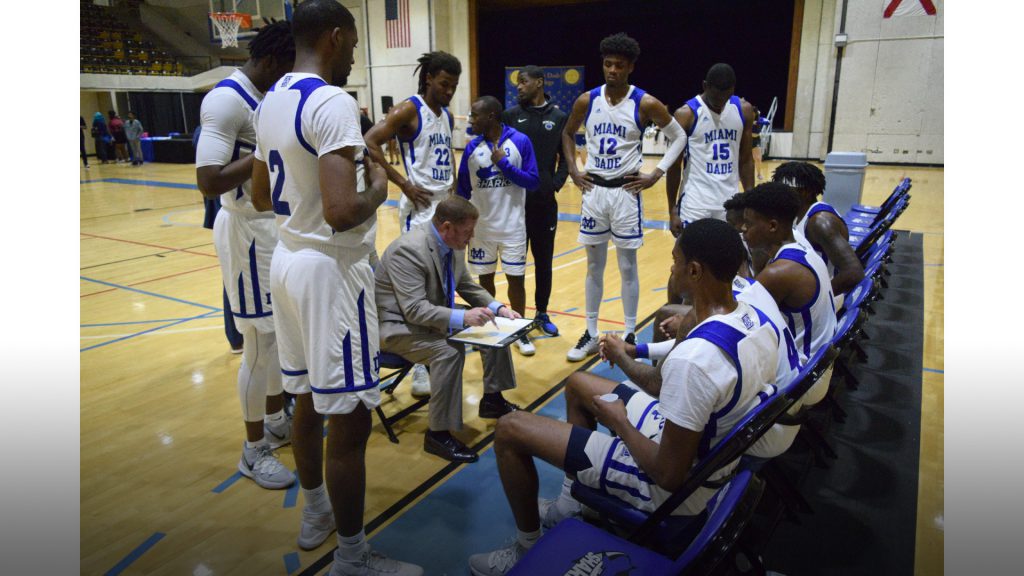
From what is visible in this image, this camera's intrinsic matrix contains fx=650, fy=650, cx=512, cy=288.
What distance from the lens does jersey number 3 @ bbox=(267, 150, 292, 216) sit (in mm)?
2051

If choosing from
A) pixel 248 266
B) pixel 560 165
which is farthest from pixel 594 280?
pixel 248 266

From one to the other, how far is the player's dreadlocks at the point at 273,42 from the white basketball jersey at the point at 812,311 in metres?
2.22

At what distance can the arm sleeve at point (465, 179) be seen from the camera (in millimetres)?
4344

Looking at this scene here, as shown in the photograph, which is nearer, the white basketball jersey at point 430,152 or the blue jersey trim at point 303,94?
the blue jersey trim at point 303,94

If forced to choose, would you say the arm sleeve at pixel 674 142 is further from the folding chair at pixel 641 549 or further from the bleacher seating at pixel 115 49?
the bleacher seating at pixel 115 49

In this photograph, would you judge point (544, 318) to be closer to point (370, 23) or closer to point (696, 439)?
point (696, 439)

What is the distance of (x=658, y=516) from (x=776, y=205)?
1473 millimetres

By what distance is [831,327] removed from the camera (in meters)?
2.65

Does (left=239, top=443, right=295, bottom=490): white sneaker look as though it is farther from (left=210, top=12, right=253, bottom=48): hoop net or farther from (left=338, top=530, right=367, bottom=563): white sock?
(left=210, top=12, right=253, bottom=48): hoop net

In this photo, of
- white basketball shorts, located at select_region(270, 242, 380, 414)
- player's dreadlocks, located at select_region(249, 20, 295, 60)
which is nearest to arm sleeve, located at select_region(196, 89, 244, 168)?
player's dreadlocks, located at select_region(249, 20, 295, 60)

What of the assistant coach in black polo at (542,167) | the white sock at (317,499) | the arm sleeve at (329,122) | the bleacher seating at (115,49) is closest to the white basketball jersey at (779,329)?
the arm sleeve at (329,122)

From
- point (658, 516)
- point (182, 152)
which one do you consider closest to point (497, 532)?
point (658, 516)

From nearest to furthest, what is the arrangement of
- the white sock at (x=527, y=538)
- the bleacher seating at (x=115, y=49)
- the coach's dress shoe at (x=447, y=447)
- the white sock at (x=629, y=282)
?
the white sock at (x=527, y=538) < the coach's dress shoe at (x=447, y=447) < the white sock at (x=629, y=282) < the bleacher seating at (x=115, y=49)

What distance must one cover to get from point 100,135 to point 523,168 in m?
20.1
